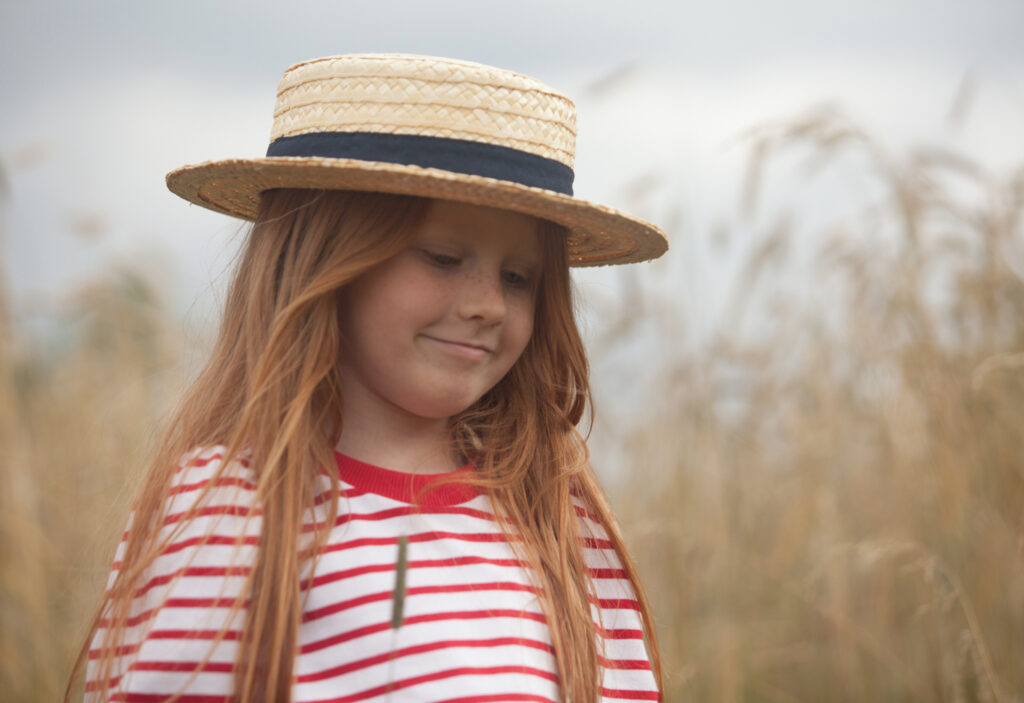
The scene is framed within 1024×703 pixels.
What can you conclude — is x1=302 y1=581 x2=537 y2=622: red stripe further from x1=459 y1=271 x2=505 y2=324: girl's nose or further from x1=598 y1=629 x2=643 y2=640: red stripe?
x1=459 y1=271 x2=505 y2=324: girl's nose

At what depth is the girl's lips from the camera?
1.38 m

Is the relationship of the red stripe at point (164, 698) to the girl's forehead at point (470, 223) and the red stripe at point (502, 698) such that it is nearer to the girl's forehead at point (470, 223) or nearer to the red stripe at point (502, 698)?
the red stripe at point (502, 698)

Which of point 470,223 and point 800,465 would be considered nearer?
point 470,223

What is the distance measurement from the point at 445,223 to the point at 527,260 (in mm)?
147

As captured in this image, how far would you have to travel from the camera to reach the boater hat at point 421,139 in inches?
51.7

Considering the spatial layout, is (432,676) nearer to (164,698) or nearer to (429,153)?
(164,698)

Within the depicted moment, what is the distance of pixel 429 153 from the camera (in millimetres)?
1353

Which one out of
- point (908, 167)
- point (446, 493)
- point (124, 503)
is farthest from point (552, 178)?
point (908, 167)

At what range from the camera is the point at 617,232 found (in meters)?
1.56

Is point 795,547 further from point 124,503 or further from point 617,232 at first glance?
point 124,503

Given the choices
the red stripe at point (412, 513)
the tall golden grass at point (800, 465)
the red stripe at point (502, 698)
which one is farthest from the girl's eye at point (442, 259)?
the tall golden grass at point (800, 465)

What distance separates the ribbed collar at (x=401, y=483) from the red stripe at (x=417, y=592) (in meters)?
0.12

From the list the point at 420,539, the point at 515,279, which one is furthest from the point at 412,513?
the point at 515,279

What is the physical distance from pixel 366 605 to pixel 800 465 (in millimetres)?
2233
